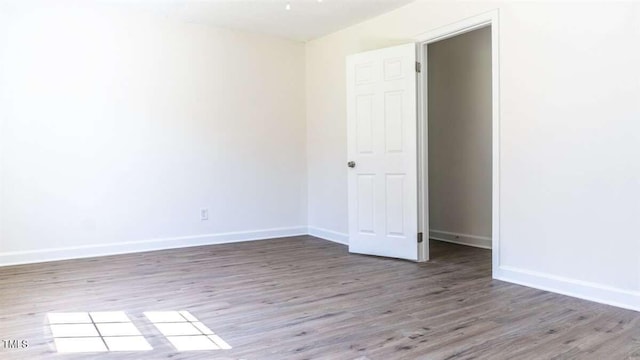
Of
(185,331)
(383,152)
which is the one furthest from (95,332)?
→ (383,152)

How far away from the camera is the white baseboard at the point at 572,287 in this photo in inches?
105

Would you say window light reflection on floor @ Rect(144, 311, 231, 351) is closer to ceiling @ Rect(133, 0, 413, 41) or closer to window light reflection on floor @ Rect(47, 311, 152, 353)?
window light reflection on floor @ Rect(47, 311, 152, 353)

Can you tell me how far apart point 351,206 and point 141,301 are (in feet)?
7.36

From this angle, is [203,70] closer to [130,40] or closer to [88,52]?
[130,40]

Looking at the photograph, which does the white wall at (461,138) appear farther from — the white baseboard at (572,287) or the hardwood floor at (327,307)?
the white baseboard at (572,287)

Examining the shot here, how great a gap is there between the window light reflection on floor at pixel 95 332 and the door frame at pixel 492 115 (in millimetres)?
2522

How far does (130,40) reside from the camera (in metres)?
4.48

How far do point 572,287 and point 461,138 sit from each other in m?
2.41

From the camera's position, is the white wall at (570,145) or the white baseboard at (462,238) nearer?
the white wall at (570,145)

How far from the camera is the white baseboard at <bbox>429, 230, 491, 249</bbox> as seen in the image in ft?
15.4

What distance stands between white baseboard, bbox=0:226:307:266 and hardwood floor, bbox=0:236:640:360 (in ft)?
0.53

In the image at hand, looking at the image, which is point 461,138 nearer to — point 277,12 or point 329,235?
point 329,235

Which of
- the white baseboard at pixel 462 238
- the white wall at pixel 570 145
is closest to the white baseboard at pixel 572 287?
the white wall at pixel 570 145

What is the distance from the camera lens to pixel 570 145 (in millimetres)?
2920
